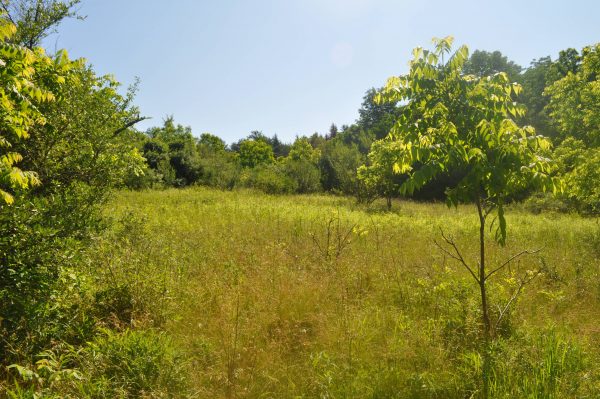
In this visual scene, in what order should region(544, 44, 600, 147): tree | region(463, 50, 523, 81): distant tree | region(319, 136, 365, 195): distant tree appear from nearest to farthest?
region(544, 44, 600, 147): tree, region(319, 136, 365, 195): distant tree, region(463, 50, 523, 81): distant tree

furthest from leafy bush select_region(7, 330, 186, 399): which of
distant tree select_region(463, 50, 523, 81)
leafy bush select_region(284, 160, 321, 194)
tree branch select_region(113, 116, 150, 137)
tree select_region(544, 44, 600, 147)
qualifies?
distant tree select_region(463, 50, 523, 81)

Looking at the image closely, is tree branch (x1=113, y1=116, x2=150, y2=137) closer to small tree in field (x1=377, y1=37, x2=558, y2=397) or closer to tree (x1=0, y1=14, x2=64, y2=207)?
tree (x1=0, y1=14, x2=64, y2=207)

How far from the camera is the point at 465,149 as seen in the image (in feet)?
11.9

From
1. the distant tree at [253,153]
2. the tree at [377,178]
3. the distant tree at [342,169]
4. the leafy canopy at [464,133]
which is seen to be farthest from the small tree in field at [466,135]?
the distant tree at [253,153]

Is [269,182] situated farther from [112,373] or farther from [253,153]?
[253,153]

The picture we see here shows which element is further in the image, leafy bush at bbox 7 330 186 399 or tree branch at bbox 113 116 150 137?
tree branch at bbox 113 116 150 137

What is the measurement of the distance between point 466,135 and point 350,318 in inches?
107

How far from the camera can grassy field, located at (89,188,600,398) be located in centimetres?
329

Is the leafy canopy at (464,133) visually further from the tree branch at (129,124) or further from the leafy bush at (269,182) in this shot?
the leafy bush at (269,182)

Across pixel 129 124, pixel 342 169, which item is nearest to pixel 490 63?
pixel 342 169

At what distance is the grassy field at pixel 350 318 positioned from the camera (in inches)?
130

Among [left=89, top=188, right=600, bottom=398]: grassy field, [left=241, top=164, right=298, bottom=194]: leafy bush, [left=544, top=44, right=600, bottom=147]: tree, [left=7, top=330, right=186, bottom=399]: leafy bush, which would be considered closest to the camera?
[left=7, top=330, right=186, bottom=399]: leafy bush

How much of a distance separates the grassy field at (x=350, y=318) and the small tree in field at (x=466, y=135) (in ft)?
1.51

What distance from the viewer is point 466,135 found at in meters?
3.67
